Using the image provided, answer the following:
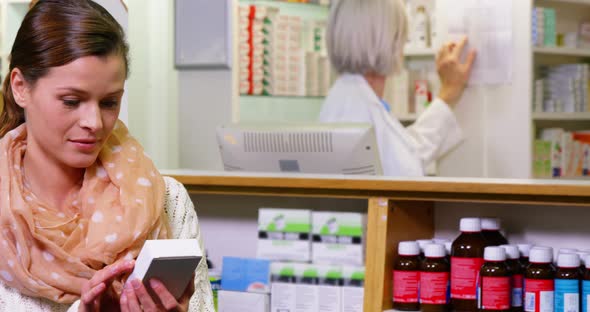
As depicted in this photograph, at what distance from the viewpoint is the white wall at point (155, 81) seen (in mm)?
4852

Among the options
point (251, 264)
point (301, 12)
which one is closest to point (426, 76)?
point (301, 12)

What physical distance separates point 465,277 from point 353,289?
327 millimetres

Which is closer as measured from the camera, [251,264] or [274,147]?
[251,264]

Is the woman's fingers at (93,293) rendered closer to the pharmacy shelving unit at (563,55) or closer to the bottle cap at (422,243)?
the bottle cap at (422,243)

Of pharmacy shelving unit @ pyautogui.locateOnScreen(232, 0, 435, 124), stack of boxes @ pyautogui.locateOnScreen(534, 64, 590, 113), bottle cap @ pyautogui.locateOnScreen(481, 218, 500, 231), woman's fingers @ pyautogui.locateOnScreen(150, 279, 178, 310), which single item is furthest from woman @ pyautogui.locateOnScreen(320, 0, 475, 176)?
woman's fingers @ pyautogui.locateOnScreen(150, 279, 178, 310)

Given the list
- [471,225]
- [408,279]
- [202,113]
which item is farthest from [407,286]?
[202,113]

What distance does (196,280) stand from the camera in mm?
1926

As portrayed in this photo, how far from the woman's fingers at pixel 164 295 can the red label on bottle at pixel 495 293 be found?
0.89m

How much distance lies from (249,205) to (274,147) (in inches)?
11.3

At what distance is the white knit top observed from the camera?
1.81 m

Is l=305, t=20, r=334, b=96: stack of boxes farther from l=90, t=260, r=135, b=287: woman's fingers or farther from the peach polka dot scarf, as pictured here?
l=90, t=260, r=135, b=287: woman's fingers

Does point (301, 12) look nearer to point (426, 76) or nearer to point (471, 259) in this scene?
point (426, 76)

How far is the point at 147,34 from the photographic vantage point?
4.96 m

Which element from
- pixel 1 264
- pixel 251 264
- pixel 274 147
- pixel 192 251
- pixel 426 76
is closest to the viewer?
pixel 192 251
